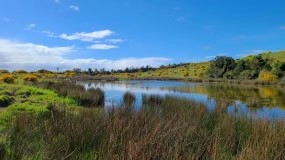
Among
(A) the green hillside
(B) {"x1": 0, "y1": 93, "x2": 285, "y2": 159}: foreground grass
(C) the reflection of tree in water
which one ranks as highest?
(A) the green hillside

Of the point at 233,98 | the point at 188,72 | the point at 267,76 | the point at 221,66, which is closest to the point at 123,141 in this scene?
the point at 233,98

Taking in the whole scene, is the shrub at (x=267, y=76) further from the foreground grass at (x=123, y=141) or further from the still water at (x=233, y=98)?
the foreground grass at (x=123, y=141)

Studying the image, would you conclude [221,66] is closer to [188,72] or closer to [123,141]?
[188,72]

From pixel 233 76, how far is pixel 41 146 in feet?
166

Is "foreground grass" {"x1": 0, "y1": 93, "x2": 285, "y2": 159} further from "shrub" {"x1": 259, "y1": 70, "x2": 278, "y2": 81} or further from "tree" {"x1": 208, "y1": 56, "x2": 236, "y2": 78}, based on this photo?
"tree" {"x1": 208, "y1": 56, "x2": 236, "y2": 78}

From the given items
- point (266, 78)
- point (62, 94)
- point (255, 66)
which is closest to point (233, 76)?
point (255, 66)

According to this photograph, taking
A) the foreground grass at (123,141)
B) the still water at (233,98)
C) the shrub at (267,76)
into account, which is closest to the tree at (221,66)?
the shrub at (267,76)

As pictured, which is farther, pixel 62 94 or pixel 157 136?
pixel 62 94

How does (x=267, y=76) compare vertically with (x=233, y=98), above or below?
above

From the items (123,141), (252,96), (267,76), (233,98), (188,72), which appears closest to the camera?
(123,141)

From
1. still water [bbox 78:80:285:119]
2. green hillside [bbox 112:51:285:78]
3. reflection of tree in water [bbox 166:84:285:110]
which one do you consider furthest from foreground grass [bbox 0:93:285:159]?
green hillside [bbox 112:51:285:78]

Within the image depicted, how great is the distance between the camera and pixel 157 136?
3.52 meters

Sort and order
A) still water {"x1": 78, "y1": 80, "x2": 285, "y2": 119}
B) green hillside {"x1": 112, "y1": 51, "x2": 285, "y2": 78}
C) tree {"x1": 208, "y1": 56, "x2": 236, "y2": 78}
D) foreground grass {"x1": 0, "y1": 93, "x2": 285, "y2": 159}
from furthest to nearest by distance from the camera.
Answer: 1. green hillside {"x1": 112, "y1": 51, "x2": 285, "y2": 78}
2. tree {"x1": 208, "y1": 56, "x2": 236, "y2": 78}
3. still water {"x1": 78, "y1": 80, "x2": 285, "y2": 119}
4. foreground grass {"x1": 0, "y1": 93, "x2": 285, "y2": 159}

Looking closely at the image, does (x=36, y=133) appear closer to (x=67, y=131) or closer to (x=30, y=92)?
(x=67, y=131)
